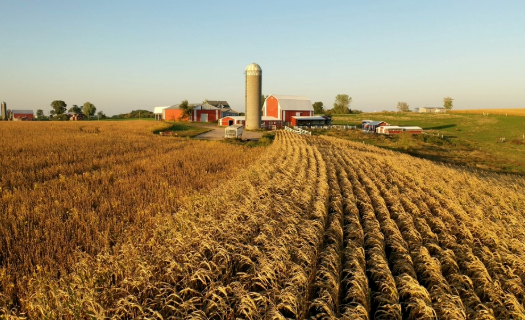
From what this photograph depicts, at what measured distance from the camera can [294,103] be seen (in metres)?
64.3

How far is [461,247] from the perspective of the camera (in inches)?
265

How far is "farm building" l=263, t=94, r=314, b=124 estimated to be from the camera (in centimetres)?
6219

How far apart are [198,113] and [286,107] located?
18.5 meters

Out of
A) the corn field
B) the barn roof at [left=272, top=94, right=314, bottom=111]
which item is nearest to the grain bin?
the barn roof at [left=272, top=94, right=314, bottom=111]

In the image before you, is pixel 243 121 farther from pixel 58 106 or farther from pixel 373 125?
pixel 58 106

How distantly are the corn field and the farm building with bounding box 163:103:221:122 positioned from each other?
5997 centimetres

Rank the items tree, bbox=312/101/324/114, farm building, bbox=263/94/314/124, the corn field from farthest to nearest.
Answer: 1. tree, bbox=312/101/324/114
2. farm building, bbox=263/94/314/124
3. the corn field

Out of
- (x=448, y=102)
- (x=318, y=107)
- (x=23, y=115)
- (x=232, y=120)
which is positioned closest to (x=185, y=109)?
(x=232, y=120)

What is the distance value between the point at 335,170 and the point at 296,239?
9289mm

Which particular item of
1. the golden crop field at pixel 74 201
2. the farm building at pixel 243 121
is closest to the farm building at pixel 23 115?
the farm building at pixel 243 121

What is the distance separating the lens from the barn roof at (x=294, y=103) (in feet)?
206

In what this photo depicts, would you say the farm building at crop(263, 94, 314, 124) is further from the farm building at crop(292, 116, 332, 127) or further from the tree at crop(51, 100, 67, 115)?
the tree at crop(51, 100, 67, 115)

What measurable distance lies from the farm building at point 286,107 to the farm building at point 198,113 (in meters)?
10.9

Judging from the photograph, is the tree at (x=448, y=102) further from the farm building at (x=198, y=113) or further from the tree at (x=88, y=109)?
the tree at (x=88, y=109)
